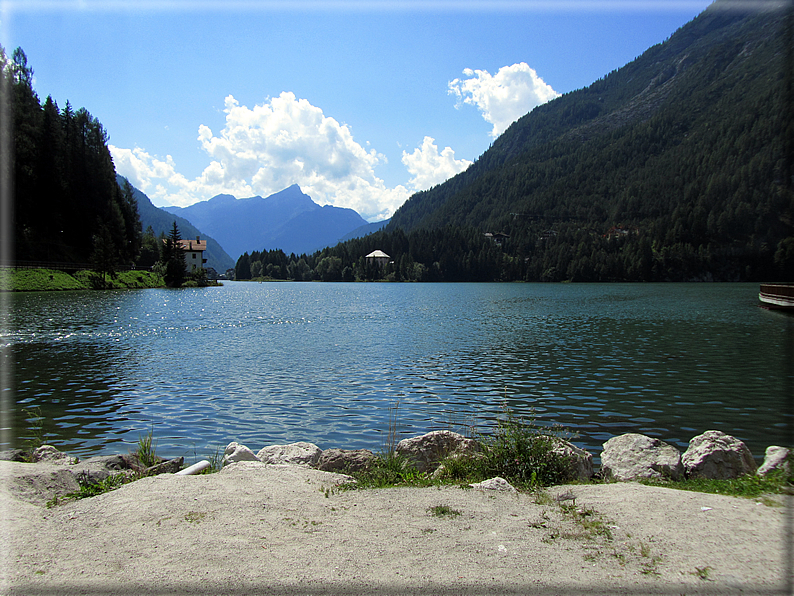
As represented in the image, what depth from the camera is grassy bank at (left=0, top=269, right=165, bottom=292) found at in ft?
275

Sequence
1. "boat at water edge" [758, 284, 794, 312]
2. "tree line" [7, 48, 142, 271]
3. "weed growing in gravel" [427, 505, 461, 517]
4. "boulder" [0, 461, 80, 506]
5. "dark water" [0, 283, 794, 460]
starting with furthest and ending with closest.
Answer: "tree line" [7, 48, 142, 271] → "boat at water edge" [758, 284, 794, 312] → "dark water" [0, 283, 794, 460] → "boulder" [0, 461, 80, 506] → "weed growing in gravel" [427, 505, 461, 517]

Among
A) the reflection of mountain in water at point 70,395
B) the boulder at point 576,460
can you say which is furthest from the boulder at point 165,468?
the boulder at point 576,460

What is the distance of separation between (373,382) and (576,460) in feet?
45.4

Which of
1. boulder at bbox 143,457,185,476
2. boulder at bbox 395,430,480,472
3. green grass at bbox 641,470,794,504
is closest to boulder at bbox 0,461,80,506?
boulder at bbox 143,457,185,476

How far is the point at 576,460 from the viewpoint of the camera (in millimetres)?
10375

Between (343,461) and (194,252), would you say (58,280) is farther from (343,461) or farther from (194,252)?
(343,461)

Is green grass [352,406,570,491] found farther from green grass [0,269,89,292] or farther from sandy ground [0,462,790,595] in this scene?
green grass [0,269,89,292]

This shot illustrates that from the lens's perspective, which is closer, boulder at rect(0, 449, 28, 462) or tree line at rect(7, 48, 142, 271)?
boulder at rect(0, 449, 28, 462)

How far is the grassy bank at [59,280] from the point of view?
8388 cm

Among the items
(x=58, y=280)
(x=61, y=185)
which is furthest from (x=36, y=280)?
(x=61, y=185)

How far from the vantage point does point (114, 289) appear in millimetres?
111062

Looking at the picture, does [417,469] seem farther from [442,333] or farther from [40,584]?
[442,333]

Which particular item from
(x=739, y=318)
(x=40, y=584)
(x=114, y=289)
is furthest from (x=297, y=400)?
(x=114, y=289)

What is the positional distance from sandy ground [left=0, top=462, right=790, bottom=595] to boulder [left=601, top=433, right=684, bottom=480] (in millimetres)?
2076
